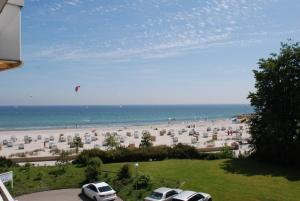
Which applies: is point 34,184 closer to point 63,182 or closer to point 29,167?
point 63,182

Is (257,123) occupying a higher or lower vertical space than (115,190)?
higher

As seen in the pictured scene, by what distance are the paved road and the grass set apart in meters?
0.75

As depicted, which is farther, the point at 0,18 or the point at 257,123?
the point at 257,123

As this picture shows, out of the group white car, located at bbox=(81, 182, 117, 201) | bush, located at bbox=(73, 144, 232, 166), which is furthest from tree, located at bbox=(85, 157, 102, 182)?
bush, located at bbox=(73, 144, 232, 166)

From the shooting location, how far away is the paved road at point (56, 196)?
73.2 feet

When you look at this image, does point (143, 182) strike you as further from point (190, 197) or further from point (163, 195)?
point (190, 197)

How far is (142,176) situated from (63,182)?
18.7 ft

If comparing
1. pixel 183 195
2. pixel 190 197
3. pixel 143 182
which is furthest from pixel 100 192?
pixel 190 197

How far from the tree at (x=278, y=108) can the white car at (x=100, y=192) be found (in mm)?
14563

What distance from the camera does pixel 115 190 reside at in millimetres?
23938

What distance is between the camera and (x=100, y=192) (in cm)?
2173

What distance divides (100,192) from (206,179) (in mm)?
7582

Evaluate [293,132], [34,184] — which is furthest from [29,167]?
[293,132]

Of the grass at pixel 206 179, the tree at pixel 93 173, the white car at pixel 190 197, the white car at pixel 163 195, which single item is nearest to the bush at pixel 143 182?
the grass at pixel 206 179
